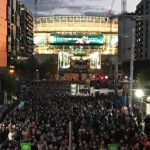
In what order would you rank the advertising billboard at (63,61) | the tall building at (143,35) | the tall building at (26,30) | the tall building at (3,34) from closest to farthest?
the tall building at (3,34)
the advertising billboard at (63,61)
the tall building at (143,35)
the tall building at (26,30)

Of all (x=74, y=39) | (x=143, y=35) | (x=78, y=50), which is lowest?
(x=78, y=50)

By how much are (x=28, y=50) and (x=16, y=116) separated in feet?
498

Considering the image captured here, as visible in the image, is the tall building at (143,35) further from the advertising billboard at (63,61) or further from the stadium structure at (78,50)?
the advertising billboard at (63,61)

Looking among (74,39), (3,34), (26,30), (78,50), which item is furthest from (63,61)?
(26,30)

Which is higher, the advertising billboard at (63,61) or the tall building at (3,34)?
the tall building at (3,34)

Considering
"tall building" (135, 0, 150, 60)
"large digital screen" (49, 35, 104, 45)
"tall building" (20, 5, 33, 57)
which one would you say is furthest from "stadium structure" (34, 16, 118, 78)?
"tall building" (135, 0, 150, 60)

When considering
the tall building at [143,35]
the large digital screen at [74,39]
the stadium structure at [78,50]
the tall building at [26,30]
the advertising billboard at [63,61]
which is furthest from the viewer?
the tall building at [26,30]

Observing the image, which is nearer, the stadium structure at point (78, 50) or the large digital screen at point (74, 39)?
the stadium structure at point (78, 50)

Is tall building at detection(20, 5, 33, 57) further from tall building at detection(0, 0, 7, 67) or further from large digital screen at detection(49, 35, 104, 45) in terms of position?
tall building at detection(0, 0, 7, 67)

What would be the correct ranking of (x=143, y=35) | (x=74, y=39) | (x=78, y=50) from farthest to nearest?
(x=78, y=50), (x=143, y=35), (x=74, y=39)

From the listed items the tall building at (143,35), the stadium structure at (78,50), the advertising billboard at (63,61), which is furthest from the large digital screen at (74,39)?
the advertising billboard at (63,61)

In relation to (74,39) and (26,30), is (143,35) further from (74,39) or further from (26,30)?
(26,30)

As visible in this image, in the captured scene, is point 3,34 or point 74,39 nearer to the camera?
point 3,34

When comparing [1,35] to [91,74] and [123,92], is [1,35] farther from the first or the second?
[123,92]
